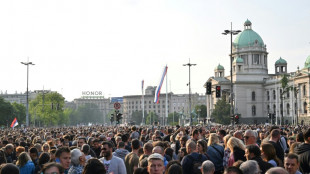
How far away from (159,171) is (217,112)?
10250 cm

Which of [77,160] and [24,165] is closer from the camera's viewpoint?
[77,160]

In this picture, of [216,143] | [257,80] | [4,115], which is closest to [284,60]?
[257,80]

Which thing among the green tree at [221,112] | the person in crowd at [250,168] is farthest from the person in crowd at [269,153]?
the green tree at [221,112]

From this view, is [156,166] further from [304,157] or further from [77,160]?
[304,157]

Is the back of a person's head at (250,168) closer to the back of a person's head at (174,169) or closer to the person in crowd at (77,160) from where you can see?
the back of a person's head at (174,169)

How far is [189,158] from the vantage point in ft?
31.6

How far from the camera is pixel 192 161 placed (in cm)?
961

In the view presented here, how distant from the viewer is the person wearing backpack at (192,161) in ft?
31.0

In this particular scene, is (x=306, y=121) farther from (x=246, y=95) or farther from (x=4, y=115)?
(x=4, y=115)

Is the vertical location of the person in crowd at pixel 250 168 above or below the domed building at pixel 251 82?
below

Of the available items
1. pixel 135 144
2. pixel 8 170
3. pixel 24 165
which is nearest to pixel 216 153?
pixel 135 144

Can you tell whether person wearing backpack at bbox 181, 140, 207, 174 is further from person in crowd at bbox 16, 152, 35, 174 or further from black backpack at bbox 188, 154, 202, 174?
person in crowd at bbox 16, 152, 35, 174

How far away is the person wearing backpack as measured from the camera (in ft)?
31.0

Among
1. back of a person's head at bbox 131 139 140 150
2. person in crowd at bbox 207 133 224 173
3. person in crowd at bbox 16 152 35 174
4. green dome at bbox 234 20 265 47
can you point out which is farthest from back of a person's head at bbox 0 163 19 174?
green dome at bbox 234 20 265 47
